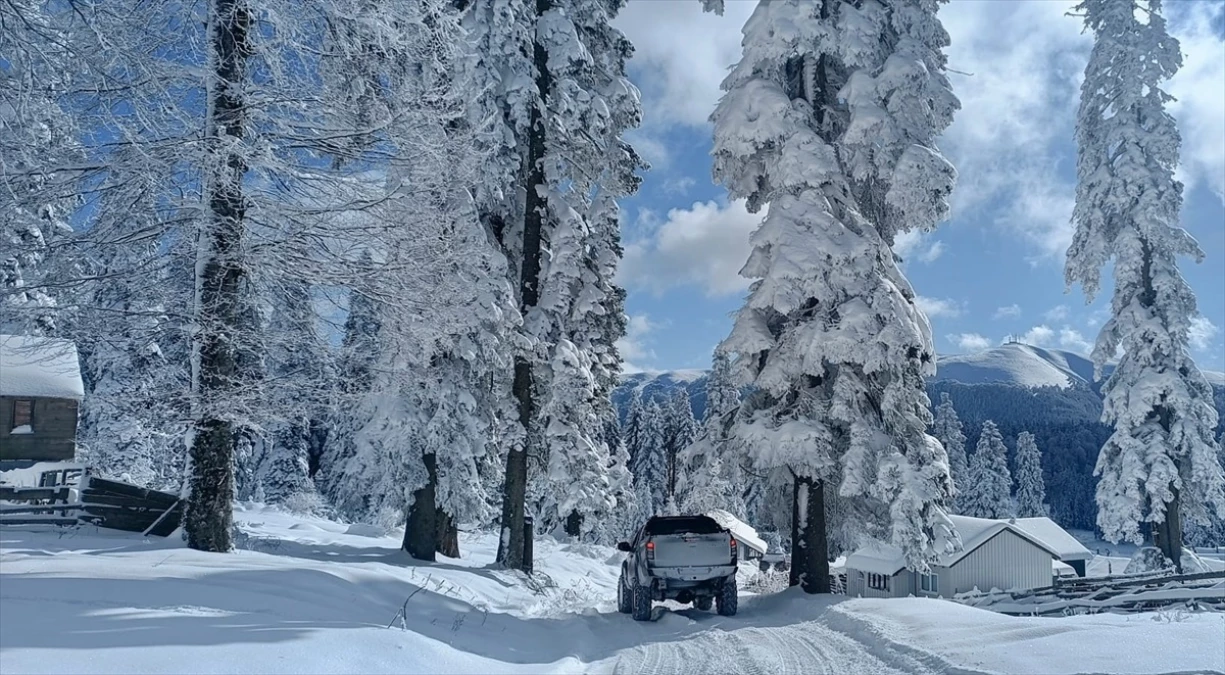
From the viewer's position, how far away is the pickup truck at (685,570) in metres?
13.9

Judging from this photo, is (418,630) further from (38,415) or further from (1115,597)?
(38,415)

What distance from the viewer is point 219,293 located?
9.20 metres

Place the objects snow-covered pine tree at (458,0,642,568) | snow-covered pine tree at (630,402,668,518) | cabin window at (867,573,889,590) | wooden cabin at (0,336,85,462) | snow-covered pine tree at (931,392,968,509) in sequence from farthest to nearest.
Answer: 1. snow-covered pine tree at (931,392,968,509)
2. snow-covered pine tree at (630,402,668,518)
3. cabin window at (867,573,889,590)
4. wooden cabin at (0,336,85,462)
5. snow-covered pine tree at (458,0,642,568)

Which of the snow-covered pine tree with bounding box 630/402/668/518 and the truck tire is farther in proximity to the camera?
the snow-covered pine tree with bounding box 630/402/668/518

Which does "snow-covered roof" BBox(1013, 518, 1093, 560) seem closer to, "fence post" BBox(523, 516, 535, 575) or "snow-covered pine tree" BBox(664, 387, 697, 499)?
"snow-covered pine tree" BBox(664, 387, 697, 499)

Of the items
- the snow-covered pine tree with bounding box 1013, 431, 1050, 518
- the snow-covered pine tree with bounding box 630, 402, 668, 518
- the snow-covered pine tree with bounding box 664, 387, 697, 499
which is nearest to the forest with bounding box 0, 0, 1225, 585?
the snow-covered pine tree with bounding box 664, 387, 697, 499

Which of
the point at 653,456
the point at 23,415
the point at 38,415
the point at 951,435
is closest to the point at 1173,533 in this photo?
the point at 38,415

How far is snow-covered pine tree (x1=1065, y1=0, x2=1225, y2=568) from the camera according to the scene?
23.9 metres

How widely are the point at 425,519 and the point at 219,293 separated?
10.9 metres

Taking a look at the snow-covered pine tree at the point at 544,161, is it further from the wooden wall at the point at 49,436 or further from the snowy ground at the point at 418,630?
the wooden wall at the point at 49,436

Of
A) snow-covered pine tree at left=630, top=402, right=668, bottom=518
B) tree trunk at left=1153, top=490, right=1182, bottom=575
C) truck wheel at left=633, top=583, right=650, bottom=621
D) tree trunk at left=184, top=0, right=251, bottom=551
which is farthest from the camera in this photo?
snow-covered pine tree at left=630, top=402, right=668, bottom=518

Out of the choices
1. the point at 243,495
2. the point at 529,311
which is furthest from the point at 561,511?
the point at 243,495

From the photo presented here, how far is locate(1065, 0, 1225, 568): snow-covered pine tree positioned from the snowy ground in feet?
55.0

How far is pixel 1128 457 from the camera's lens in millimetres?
24578
